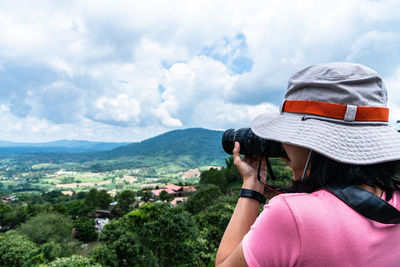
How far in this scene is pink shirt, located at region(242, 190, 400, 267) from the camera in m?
0.60

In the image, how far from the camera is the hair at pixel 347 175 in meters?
0.74

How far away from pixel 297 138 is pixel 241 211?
15.5 inches

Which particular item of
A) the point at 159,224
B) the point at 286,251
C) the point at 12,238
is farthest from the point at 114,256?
the point at 286,251

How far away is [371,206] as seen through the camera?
2.06ft

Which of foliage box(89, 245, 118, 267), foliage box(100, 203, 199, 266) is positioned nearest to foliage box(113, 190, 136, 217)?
foliage box(100, 203, 199, 266)

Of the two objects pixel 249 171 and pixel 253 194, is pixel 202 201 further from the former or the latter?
pixel 253 194

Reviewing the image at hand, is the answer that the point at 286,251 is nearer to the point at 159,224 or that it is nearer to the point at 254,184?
the point at 254,184

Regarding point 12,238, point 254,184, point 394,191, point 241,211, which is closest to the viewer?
point 394,191

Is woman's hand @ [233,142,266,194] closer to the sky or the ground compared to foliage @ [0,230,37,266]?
closer to the sky

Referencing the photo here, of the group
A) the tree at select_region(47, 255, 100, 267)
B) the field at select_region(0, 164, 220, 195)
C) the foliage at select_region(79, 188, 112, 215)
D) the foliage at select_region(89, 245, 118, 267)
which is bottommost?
the field at select_region(0, 164, 220, 195)

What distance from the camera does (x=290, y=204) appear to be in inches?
24.6

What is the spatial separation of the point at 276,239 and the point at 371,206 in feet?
0.98

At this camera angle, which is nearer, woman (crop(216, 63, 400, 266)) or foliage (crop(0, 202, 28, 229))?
woman (crop(216, 63, 400, 266))

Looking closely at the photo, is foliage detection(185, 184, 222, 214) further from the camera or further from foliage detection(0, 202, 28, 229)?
foliage detection(0, 202, 28, 229)
